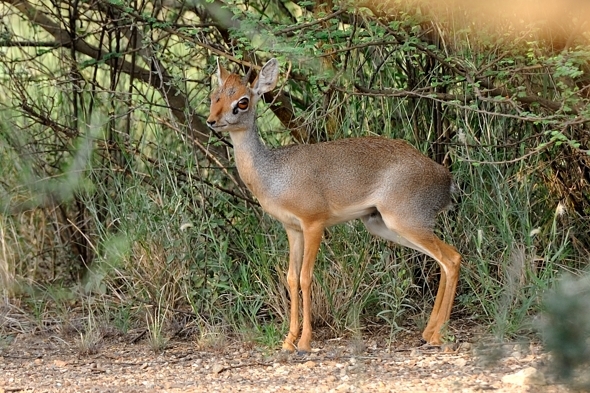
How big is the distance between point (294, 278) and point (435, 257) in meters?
0.88

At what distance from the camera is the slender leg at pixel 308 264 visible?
626cm

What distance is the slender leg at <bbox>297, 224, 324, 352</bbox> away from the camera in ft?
20.5

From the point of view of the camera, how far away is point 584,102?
657 centimetres

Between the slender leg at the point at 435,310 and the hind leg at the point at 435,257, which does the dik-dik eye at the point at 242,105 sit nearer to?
the hind leg at the point at 435,257

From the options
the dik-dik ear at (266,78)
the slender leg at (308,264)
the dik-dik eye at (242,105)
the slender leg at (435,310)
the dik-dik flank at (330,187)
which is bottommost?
the slender leg at (435,310)

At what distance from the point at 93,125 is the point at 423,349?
10.2 ft

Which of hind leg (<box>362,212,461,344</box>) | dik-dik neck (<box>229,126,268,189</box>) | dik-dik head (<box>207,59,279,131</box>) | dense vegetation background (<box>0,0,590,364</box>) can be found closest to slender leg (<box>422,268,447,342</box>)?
hind leg (<box>362,212,461,344</box>)

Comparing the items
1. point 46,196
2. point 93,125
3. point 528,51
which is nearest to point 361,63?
point 528,51

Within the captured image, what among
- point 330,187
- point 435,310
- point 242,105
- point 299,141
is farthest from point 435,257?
point 299,141

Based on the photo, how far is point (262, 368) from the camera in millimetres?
5770

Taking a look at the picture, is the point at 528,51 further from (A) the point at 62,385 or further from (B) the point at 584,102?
(A) the point at 62,385

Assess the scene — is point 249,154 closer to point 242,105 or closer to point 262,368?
point 242,105

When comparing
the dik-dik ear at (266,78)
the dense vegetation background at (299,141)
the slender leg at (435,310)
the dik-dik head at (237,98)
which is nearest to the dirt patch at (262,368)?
the slender leg at (435,310)

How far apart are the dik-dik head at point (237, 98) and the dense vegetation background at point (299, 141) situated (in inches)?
7.0
